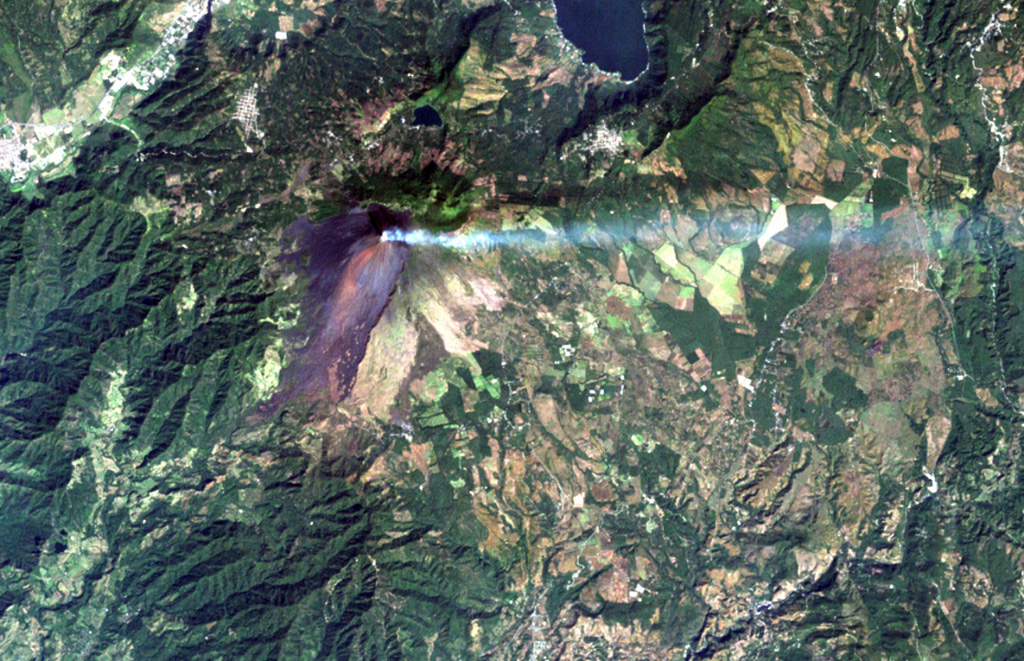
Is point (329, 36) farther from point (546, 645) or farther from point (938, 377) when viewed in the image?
point (938, 377)

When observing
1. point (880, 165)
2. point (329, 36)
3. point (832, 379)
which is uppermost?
point (329, 36)

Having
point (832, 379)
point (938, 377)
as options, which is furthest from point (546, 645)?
point (938, 377)

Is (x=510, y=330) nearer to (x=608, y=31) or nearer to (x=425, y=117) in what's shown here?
(x=425, y=117)

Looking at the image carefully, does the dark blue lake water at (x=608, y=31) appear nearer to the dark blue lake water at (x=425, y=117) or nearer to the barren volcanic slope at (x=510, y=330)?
the barren volcanic slope at (x=510, y=330)

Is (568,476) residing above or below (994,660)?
above

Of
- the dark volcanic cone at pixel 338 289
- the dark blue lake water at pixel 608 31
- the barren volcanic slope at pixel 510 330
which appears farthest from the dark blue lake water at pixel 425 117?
the dark blue lake water at pixel 608 31
